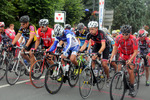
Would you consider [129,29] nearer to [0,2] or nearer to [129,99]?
[129,99]

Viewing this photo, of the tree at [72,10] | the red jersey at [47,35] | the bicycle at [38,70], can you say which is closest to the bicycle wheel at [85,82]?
the bicycle at [38,70]

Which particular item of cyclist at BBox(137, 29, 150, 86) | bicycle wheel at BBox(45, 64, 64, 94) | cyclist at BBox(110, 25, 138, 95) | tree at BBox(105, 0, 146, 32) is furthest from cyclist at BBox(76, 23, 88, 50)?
tree at BBox(105, 0, 146, 32)

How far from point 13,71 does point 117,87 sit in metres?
3.27

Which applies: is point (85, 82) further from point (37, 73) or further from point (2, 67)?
point (2, 67)

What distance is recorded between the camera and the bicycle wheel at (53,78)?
5.63 meters

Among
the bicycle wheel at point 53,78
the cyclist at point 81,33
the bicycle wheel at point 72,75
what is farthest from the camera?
the cyclist at point 81,33

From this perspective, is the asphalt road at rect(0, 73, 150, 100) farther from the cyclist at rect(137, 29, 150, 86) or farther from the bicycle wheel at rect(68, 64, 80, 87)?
the cyclist at rect(137, 29, 150, 86)

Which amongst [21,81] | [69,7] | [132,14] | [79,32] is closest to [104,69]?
[21,81]

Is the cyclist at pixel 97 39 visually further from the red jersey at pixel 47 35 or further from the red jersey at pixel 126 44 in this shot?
the red jersey at pixel 47 35

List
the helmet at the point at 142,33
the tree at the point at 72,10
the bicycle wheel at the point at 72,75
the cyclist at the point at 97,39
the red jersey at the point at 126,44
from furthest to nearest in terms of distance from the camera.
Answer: the tree at the point at 72,10
the helmet at the point at 142,33
the bicycle wheel at the point at 72,75
the cyclist at the point at 97,39
the red jersey at the point at 126,44

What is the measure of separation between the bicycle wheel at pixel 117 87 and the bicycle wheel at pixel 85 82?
31.9 inches

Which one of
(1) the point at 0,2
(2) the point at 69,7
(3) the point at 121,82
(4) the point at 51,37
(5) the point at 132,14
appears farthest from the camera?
(5) the point at 132,14

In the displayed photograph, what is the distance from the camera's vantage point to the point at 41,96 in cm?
562

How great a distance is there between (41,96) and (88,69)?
1437mm
